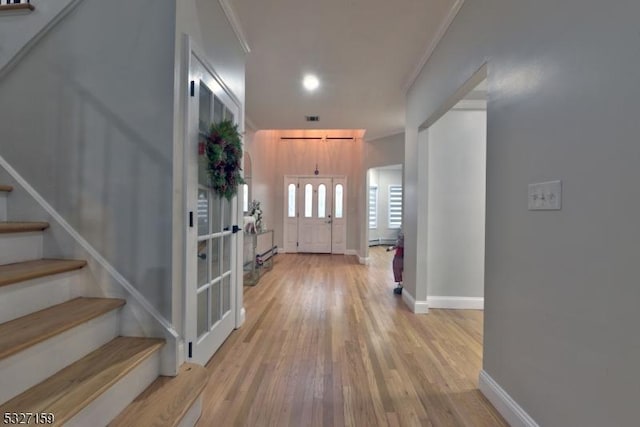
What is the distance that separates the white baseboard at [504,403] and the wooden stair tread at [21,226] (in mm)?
2723

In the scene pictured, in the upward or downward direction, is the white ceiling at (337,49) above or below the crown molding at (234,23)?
above

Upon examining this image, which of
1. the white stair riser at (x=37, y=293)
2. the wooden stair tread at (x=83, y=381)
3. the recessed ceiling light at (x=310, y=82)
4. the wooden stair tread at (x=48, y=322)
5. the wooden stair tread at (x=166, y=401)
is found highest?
the recessed ceiling light at (x=310, y=82)

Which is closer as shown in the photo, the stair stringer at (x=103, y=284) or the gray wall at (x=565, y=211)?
the gray wall at (x=565, y=211)

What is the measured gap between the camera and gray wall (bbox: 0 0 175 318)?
1707mm

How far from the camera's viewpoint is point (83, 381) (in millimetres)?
1235

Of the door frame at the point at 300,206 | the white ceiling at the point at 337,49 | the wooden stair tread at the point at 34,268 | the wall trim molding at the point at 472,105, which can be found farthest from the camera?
the door frame at the point at 300,206

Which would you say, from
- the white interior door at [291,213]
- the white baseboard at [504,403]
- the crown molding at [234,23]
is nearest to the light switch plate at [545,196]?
the white baseboard at [504,403]

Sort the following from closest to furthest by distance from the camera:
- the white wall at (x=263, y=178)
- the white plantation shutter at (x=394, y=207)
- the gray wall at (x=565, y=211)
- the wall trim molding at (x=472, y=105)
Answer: the gray wall at (x=565, y=211), the wall trim molding at (x=472, y=105), the white wall at (x=263, y=178), the white plantation shutter at (x=394, y=207)

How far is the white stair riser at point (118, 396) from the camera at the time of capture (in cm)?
116

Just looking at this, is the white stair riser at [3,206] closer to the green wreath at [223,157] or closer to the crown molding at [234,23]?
the green wreath at [223,157]

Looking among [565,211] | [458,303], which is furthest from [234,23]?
[458,303]

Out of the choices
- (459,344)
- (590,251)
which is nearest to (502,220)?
(590,251)

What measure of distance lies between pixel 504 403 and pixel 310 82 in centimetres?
365

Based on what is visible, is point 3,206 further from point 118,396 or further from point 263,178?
point 263,178
